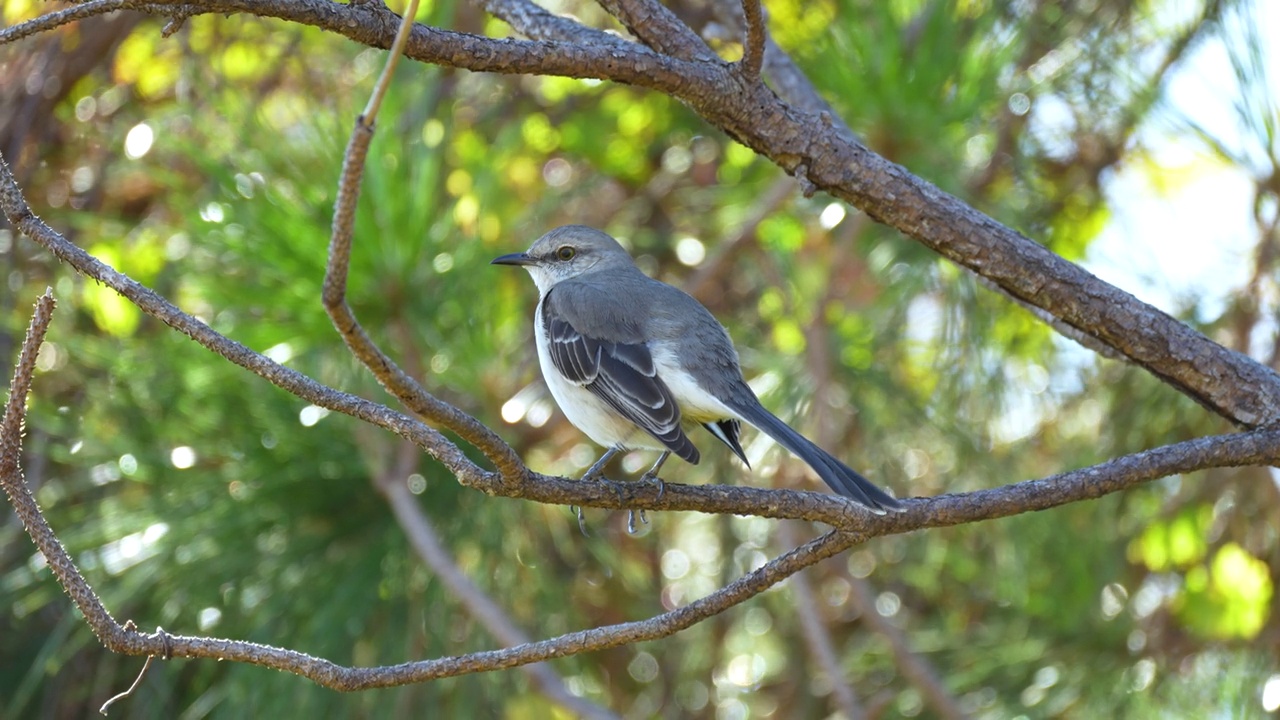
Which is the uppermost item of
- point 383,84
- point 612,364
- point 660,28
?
point 660,28

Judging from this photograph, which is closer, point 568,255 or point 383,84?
point 383,84

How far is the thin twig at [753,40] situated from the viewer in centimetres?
214

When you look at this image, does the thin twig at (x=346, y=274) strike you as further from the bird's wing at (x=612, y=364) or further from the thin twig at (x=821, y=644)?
the thin twig at (x=821, y=644)

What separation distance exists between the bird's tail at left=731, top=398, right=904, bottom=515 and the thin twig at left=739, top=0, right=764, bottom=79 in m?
0.84

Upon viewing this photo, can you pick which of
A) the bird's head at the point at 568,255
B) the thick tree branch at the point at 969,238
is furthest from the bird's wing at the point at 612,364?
the thick tree branch at the point at 969,238

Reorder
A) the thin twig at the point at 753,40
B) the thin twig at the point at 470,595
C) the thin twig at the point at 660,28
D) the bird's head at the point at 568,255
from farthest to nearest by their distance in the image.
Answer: the bird's head at the point at 568,255, the thin twig at the point at 470,595, the thin twig at the point at 660,28, the thin twig at the point at 753,40

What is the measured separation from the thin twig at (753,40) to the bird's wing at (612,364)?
3.40 ft

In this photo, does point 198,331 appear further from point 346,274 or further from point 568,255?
point 568,255

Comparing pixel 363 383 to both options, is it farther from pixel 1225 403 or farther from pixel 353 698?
pixel 1225 403

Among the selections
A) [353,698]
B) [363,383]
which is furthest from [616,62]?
[353,698]

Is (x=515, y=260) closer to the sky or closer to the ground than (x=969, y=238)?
closer to the ground

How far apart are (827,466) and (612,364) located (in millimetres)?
921

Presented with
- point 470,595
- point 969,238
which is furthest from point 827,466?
point 470,595

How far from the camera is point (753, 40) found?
222 cm
